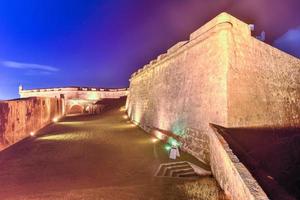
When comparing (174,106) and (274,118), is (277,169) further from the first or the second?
(174,106)

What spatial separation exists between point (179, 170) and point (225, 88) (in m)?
3.04

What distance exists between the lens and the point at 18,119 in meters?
10.3

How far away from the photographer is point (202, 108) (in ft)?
26.1

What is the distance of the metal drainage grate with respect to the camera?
635cm

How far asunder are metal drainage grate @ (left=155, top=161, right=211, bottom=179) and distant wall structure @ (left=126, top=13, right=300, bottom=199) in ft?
1.88

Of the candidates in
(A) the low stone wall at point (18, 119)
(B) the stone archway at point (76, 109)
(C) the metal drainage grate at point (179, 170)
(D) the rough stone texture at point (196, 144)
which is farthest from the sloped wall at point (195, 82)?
(B) the stone archway at point (76, 109)

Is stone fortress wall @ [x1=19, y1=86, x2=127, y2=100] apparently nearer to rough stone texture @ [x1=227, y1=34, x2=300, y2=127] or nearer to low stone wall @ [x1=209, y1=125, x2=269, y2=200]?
rough stone texture @ [x1=227, y1=34, x2=300, y2=127]

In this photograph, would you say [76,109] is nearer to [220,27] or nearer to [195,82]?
[195,82]

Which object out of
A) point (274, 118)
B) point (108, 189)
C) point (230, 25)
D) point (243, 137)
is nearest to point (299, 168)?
point (243, 137)

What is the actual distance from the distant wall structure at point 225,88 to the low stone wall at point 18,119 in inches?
293

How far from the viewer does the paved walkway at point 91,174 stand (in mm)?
5062

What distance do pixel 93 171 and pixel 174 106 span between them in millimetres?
5208

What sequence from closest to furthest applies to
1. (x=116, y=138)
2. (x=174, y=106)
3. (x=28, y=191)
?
(x=28, y=191) → (x=174, y=106) → (x=116, y=138)

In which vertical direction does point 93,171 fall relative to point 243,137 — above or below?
below
